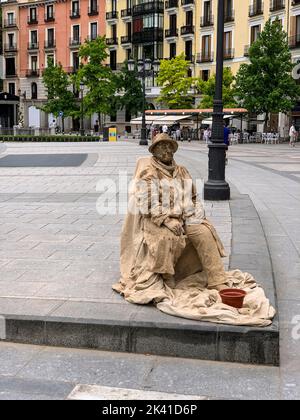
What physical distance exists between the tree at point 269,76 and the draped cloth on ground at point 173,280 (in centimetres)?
3827

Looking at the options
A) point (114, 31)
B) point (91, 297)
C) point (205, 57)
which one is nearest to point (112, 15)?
point (114, 31)

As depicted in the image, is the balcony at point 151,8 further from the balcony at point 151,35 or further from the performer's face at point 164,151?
the performer's face at point 164,151

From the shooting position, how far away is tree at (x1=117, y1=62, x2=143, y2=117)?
200 feet

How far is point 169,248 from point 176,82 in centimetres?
5198

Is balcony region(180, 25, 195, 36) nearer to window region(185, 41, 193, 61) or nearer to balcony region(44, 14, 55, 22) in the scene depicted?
window region(185, 41, 193, 61)

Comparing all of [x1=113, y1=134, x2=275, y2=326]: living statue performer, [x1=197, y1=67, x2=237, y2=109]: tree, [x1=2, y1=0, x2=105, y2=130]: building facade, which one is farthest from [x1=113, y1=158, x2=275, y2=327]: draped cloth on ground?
[x1=2, y1=0, x2=105, y2=130]: building facade

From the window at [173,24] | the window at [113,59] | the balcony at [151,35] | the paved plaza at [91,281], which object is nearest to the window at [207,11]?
the window at [173,24]

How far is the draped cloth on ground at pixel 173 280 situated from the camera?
439 cm

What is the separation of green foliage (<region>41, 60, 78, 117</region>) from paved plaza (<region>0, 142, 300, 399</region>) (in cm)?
4821

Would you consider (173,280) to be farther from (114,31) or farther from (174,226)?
(114,31)

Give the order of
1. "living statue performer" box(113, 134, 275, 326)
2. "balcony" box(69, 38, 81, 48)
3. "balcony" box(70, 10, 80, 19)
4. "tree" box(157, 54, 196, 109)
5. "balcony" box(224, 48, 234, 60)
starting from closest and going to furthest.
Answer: "living statue performer" box(113, 134, 275, 326) < "balcony" box(224, 48, 234, 60) < "tree" box(157, 54, 196, 109) < "balcony" box(70, 10, 80, 19) < "balcony" box(69, 38, 81, 48)

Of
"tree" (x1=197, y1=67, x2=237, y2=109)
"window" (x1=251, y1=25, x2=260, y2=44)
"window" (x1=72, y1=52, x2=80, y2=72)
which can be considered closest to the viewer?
"tree" (x1=197, y1=67, x2=237, y2=109)

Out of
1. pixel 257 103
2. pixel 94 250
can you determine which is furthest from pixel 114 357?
pixel 257 103
